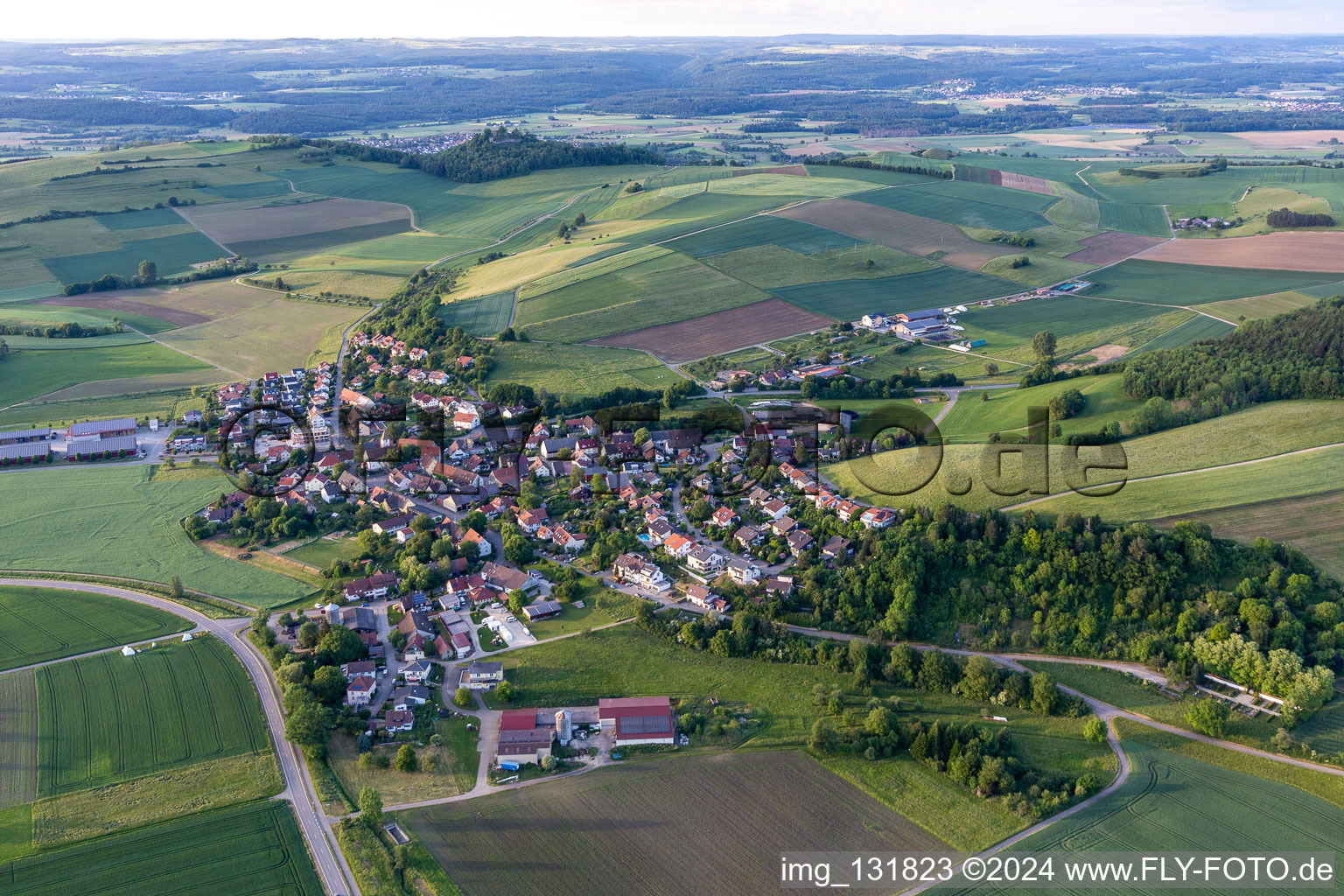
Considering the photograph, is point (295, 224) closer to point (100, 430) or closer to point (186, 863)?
point (100, 430)

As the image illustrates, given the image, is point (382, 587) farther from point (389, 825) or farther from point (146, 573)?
point (389, 825)

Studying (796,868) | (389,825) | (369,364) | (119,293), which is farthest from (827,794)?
(119,293)

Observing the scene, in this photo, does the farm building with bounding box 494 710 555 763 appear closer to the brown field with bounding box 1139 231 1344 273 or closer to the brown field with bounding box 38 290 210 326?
the brown field with bounding box 38 290 210 326

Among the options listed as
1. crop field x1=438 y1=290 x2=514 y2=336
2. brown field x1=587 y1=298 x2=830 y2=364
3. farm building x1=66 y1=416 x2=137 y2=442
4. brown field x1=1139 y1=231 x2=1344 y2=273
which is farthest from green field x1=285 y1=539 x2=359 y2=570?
brown field x1=1139 y1=231 x2=1344 y2=273

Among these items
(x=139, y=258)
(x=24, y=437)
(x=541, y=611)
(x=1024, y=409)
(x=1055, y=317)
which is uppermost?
(x=139, y=258)

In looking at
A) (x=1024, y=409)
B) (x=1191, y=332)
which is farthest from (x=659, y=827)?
(x=1191, y=332)

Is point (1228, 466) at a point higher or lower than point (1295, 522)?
higher
